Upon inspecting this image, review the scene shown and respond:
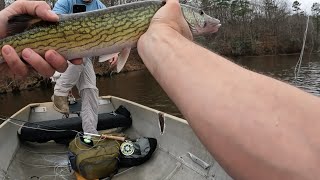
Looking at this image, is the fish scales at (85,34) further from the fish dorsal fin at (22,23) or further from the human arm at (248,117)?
the human arm at (248,117)

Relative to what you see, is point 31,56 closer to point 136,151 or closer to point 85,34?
point 85,34

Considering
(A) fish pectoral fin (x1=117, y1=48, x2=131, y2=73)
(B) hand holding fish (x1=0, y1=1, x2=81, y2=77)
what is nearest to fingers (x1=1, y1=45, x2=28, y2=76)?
(B) hand holding fish (x1=0, y1=1, x2=81, y2=77)

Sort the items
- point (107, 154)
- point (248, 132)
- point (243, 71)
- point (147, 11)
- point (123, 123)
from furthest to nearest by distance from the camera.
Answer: point (123, 123) < point (107, 154) < point (147, 11) < point (243, 71) < point (248, 132)

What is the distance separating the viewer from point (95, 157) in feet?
13.3

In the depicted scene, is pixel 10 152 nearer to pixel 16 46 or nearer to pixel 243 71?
pixel 16 46

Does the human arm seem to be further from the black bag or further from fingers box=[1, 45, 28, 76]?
the black bag

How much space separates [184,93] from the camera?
959 mm

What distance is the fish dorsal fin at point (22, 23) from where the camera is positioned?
2371 mm

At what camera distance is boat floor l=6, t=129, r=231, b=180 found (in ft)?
12.7

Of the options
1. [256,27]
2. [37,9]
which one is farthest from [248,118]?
[256,27]

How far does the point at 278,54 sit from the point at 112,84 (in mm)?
33409

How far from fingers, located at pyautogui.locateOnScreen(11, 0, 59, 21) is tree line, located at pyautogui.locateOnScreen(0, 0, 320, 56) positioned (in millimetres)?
45143

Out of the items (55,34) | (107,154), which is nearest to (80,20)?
(55,34)

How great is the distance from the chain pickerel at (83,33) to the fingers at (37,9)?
5 cm
